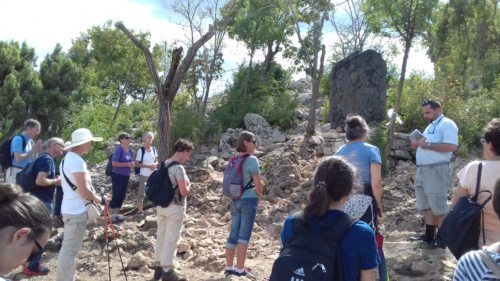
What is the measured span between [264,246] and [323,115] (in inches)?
321

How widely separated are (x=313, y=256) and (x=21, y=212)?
140cm

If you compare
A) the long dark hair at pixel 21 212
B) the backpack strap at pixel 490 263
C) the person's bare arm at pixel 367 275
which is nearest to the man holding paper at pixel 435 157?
the person's bare arm at pixel 367 275

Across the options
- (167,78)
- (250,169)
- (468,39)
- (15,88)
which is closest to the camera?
(250,169)

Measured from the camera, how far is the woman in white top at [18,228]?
196 cm

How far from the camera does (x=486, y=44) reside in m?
27.4

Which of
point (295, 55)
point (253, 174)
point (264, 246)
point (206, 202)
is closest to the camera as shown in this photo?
point (253, 174)

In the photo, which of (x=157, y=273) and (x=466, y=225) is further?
(x=157, y=273)

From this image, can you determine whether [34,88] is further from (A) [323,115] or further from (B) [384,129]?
(B) [384,129]

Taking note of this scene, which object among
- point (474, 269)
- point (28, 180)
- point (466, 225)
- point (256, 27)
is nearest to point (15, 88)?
point (256, 27)

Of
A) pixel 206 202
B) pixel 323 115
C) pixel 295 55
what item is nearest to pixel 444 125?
pixel 206 202

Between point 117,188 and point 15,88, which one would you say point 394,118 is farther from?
point 15,88

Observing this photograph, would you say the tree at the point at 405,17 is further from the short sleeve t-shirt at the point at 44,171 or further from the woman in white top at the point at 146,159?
the short sleeve t-shirt at the point at 44,171

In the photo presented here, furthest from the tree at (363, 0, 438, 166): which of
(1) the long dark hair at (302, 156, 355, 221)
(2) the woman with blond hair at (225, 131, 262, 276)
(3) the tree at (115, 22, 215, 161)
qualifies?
(1) the long dark hair at (302, 156, 355, 221)

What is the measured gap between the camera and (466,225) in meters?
3.81
